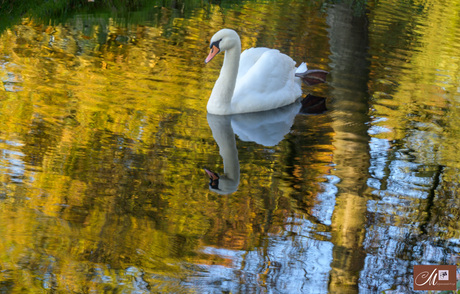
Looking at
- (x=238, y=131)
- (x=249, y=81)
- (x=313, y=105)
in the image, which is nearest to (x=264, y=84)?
(x=249, y=81)

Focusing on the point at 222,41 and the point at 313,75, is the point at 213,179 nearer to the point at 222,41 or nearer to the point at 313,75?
the point at 222,41

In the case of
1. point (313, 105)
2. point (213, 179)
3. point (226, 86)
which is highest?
point (313, 105)

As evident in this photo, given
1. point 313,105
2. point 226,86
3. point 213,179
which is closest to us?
point 213,179

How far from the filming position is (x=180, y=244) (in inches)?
205

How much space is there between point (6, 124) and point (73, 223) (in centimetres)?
231

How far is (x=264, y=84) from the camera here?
918cm

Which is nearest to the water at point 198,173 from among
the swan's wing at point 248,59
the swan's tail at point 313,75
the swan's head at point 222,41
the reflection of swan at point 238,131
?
the reflection of swan at point 238,131

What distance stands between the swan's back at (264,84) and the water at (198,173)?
0.22 metres

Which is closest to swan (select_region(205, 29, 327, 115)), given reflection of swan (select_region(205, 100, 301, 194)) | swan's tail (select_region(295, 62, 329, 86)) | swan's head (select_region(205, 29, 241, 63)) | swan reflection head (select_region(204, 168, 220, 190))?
swan's head (select_region(205, 29, 241, 63))

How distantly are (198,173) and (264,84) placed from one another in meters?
2.84

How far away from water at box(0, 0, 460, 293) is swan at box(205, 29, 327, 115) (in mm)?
216

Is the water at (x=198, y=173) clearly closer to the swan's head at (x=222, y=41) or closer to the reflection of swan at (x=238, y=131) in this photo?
the reflection of swan at (x=238, y=131)

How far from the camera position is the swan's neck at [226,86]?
28.3 ft

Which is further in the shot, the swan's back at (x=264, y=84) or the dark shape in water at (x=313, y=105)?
the dark shape in water at (x=313, y=105)
